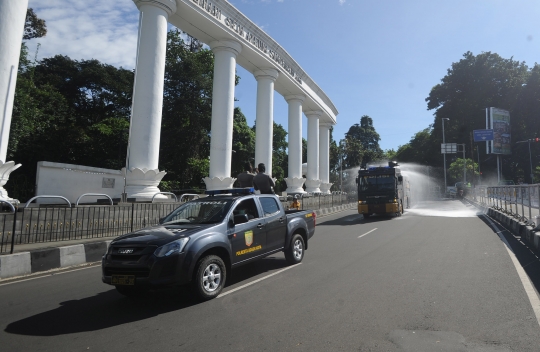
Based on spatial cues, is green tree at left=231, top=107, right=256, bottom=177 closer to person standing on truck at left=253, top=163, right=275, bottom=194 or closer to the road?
person standing on truck at left=253, top=163, right=275, bottom=194

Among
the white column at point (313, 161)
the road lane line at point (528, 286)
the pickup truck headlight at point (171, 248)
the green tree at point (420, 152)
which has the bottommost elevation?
the road lane line at point (528, 286)

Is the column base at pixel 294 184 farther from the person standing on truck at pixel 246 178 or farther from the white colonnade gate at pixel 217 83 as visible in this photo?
the person standing on truck at pixel 246 178

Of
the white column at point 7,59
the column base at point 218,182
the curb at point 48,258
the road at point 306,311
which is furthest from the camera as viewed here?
the column base at point 218,182

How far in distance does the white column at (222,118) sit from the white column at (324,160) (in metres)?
17.2

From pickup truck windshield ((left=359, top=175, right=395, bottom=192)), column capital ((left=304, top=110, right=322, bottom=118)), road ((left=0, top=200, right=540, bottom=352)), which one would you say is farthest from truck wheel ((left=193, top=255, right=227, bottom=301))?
column capital ((left=304, top=110, right=322, bottom=118))

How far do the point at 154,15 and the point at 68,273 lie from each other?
1163 cm

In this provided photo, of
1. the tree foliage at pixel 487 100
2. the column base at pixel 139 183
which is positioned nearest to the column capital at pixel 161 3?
the column base at pixel 139 183

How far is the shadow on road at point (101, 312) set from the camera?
14.7 ft

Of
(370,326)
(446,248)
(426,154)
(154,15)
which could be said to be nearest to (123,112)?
(154,15)

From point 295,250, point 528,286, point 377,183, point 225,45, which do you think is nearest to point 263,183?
point 295,250

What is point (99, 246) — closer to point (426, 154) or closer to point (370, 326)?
point (370, 326)

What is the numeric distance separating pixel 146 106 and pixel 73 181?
4.09m

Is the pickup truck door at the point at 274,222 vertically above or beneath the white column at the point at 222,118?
beneath

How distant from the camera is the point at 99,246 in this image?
9.43m
